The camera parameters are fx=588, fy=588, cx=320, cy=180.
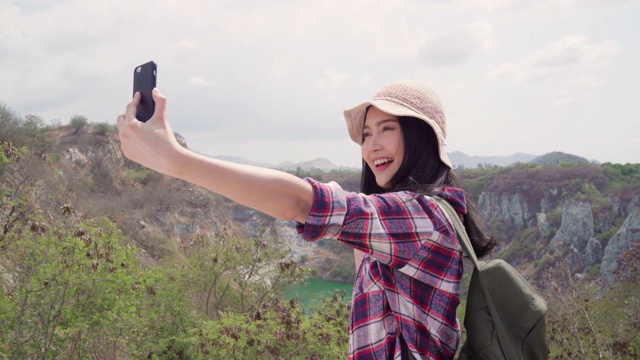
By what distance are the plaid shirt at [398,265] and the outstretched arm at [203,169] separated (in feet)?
0.17

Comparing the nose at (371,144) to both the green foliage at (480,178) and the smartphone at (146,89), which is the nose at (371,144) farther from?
the green foliage at (480,178)

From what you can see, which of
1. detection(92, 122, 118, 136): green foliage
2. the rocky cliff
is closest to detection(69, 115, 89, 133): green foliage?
detection(92, 122, 118, 136): green foliage

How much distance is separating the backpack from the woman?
58mm

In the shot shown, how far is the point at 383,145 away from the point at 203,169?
1.49ft

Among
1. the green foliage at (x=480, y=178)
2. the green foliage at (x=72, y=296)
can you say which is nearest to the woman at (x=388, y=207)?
the green foliage at (x=72, y=296)

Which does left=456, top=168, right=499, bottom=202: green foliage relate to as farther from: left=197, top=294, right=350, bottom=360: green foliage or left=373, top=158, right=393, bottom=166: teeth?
left=373, top=158, right=393, bottom=166: teeth

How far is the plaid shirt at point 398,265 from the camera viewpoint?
962mm

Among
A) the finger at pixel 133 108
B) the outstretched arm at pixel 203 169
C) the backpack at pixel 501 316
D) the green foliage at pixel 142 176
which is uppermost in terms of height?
the finger at pixel 133 108

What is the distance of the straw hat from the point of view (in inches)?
45.6

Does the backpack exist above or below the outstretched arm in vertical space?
below

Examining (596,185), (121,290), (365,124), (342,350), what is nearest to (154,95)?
(365,124)

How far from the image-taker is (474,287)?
102 cm

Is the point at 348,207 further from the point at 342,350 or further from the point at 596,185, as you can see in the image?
the point at 596,185

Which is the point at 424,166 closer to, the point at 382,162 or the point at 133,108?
the point at 382,162
